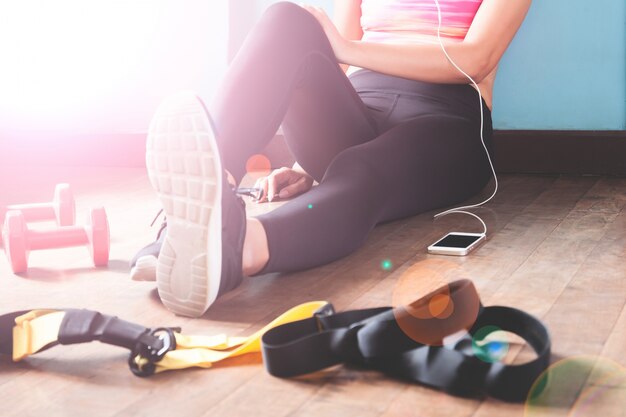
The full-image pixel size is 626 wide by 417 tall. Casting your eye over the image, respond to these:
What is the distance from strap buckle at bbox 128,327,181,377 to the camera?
3.23 feet

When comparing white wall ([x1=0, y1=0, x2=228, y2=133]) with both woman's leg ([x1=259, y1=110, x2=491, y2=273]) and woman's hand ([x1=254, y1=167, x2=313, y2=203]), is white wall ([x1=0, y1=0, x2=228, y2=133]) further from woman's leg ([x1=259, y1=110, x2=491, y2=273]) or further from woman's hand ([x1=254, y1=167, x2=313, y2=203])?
woman's leg ([x1=259, y1=110, x2=491, y2=273])

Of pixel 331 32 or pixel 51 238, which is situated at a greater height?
pixel 331 32

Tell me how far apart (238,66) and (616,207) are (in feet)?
3.61

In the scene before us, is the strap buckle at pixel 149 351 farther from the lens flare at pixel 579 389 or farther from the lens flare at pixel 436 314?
the lens flare at pixel 579 389

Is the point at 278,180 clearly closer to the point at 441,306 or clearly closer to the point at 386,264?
the point at 386,264

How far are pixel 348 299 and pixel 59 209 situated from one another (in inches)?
30.6

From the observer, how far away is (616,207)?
1978mm

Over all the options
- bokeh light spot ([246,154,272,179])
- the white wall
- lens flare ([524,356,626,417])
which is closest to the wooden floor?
lens flare ([524,356,626,417])

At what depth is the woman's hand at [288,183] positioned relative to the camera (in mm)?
1961

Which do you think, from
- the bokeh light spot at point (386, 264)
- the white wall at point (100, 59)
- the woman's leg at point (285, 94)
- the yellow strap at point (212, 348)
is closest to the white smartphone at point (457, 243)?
the bokeh light spot at point (386, 264)

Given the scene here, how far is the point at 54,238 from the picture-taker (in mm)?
1502

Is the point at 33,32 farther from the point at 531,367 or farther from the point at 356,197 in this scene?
the point at 531,367

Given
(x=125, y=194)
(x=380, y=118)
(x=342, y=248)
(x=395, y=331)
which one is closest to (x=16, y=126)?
(x=125, y=194)

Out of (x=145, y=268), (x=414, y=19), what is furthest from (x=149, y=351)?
(x=414, y=19)
